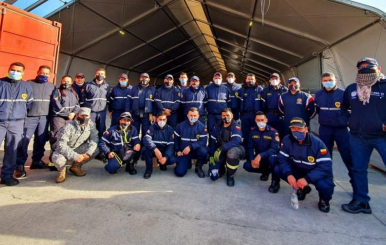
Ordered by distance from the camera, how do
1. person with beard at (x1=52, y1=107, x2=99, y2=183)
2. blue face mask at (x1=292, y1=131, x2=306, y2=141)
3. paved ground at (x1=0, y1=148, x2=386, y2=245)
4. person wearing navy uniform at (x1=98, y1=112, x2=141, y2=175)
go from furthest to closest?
person wearing navy uniform at (x1=98, y1=112, x2=141, y2=175), person with beard at (x1=52, y1=107, x2=99, y2=183), blue face mask at (x1=292, y1=131, x2=306, y2=141), paved ground at (x1=0, y1=148, x2=386, y2=245)

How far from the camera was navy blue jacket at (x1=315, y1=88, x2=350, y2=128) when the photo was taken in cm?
304

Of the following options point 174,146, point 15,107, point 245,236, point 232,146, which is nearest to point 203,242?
point 245,236

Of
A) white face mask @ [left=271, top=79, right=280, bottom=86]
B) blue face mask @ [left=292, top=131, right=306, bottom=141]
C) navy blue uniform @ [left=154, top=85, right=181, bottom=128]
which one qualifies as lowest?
blue face mask @ [left=292, top=131, right=306, bottom=141]

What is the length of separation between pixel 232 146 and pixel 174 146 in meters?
1.07

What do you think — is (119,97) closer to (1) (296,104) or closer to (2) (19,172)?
(2) (19,172)

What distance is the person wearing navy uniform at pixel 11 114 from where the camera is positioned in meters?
2.90

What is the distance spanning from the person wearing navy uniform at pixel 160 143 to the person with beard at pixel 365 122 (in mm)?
2592

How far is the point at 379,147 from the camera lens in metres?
2.41

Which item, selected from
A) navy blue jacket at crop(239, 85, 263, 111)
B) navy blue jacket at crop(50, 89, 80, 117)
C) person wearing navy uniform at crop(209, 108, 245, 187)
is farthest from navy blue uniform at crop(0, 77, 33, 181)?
navy blue jacket at crop(239, 85, 263, 111)

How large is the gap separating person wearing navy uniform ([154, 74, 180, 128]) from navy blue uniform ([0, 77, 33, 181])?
2292mm

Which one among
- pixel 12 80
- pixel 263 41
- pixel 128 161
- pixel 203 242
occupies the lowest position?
pixel 203 242

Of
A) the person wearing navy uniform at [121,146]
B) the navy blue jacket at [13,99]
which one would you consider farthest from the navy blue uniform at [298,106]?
the navy blue jacket at [13,99]

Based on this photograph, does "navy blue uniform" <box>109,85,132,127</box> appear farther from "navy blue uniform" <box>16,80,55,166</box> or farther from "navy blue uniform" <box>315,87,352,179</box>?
"navy blue uniform" <box>315,87,352,179</box>

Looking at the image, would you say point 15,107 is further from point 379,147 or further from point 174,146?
point 379,147
